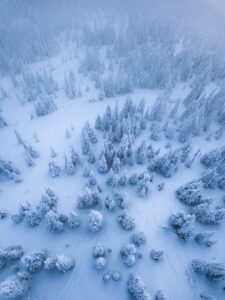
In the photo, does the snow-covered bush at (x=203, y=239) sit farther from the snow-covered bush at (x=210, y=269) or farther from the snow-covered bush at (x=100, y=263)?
the snow-covered bush at (x=100, y=263)

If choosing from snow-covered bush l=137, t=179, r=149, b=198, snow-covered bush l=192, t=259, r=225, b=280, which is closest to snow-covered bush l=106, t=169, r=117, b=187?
snow-covered bush l=137, t=179, r=149, b=198

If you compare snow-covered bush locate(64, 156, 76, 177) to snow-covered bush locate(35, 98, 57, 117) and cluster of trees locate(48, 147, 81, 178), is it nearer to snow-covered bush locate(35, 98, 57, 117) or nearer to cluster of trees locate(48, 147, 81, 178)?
cluster of trees locate(48, 147, 81, 178)

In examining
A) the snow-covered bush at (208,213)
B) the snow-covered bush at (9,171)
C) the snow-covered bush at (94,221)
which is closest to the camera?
the snow-covered bush at (94,221)

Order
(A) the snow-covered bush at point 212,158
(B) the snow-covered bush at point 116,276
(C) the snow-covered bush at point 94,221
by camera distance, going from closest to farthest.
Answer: (B) the snow-covered bush at point 116,276 < (C) the snow-covered bush at point 94,221 < (A) the snow-covered bush at point 212,158

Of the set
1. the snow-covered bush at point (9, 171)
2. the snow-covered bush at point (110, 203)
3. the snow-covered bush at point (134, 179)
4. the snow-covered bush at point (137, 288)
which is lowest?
the snow-covered bush at point (137, 288)

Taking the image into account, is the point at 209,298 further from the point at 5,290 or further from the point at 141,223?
the point at 5,290

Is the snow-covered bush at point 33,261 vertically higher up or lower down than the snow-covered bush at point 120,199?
lower down

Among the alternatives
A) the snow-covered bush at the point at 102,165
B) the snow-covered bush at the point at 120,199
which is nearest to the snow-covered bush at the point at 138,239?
the snow-covered bush at the point at 120,199
